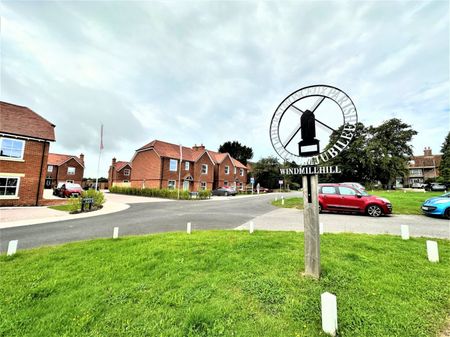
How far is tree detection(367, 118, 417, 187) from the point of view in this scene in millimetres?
41594

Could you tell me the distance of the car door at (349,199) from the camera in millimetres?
12367

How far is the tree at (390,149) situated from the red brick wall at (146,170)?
130ft

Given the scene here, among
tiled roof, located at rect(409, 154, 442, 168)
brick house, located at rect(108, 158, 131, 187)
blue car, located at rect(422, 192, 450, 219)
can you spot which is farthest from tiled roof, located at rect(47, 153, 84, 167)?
tiled roof, located at rect(409, 154, 442, 168)

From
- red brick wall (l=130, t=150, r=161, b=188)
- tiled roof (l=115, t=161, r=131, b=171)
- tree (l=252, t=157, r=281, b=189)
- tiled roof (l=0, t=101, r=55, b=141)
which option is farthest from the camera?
tree (l=252, t=157, r=281, b=189)

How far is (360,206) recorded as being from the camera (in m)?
12.3

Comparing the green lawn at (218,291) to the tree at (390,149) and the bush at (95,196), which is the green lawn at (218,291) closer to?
the bush at (95,196)

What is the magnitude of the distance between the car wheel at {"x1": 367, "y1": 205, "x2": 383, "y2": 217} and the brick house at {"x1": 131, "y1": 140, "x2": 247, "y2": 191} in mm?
21979

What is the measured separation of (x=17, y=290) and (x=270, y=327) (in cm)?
432

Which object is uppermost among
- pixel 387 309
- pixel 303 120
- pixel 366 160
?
pixel 366 160

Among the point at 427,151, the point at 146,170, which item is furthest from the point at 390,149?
the point at 146,170

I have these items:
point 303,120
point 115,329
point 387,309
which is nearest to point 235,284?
point 115,329

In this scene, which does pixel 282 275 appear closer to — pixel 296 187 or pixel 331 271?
pixel 331 271

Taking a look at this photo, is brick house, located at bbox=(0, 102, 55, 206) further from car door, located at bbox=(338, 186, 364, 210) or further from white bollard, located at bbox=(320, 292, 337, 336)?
car door, located at bbox=(338, 186, 364, 210)

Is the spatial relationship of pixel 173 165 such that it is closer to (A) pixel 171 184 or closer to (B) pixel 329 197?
(A) pixel 171 184
